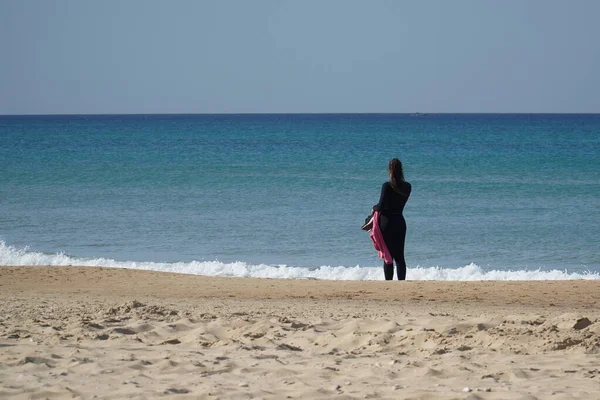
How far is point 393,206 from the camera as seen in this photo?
9.88 m

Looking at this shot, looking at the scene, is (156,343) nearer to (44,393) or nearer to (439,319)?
(44,393)

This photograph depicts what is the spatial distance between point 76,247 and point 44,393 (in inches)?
512

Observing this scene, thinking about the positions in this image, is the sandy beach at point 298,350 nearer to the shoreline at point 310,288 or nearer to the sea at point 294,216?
the shoreline at point 310,288

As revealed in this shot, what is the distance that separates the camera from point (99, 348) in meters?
6.05

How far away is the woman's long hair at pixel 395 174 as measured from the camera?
9.70m

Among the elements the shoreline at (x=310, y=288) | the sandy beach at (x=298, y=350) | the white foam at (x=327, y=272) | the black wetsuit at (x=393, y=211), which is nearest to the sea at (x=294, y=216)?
the white foam at (x=327, y=272)

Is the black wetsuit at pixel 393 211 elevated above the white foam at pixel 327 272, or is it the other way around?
the black wetsuit at pixel 393 211

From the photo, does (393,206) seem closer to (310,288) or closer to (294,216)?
(310,288)

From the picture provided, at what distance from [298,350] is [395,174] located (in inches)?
160

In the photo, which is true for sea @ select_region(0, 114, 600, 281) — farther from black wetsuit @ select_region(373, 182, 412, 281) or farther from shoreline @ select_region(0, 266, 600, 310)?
black wetsuit @ select_region(373, 182, 412, 281)

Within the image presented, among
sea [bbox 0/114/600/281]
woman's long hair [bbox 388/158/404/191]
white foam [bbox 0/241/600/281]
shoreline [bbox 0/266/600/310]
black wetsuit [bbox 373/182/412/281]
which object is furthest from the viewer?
sea [bbox 0/114/600/281]

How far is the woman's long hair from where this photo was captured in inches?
382

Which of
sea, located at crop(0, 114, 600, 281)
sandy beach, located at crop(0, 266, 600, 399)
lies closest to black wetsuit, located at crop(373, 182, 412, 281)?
sandy beach, located at crop(0, 266, 600, 399)

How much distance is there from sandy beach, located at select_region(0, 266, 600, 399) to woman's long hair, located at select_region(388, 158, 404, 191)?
4.54 ft
